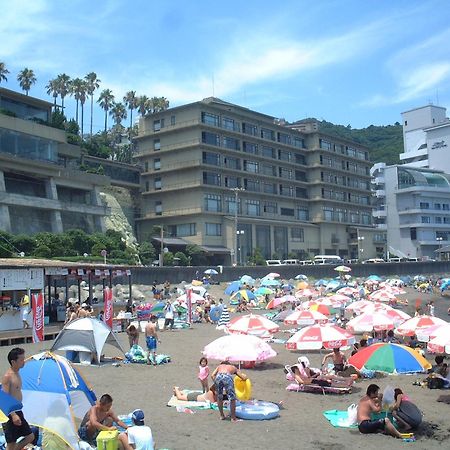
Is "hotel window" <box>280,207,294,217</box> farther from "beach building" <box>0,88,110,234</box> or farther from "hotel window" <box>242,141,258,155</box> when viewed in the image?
"beach building" <box>0,88,110,234</box>

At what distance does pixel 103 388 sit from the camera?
13375 millimetres

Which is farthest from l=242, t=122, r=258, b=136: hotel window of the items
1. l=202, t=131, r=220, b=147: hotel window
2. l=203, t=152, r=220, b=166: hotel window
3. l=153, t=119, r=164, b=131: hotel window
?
l=153, t=119, r=164, b=131: hotel window

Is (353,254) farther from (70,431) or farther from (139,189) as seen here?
(70,431)

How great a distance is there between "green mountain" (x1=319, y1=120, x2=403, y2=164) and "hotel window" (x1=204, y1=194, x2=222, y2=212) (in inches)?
2593

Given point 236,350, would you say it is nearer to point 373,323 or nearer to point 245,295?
point 373,323

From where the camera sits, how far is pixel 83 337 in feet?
52.9

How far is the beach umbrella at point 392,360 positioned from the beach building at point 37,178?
3847 centimetres

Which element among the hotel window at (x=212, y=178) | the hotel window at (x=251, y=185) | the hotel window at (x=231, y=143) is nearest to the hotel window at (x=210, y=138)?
the hotel window at (x=231, y=143)

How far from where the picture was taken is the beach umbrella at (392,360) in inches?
493

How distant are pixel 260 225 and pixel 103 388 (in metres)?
61.7

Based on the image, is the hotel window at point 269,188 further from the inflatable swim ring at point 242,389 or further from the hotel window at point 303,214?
the inflatable swim ring at point 242,389

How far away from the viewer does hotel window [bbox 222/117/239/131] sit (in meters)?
72.7

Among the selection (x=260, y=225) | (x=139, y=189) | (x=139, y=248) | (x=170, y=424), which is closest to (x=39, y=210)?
(x=139, y=248)

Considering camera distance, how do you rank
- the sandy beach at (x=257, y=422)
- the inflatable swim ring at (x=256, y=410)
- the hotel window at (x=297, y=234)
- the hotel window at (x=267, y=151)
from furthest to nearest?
the hotel window at (x=297, y=234) < the hotel window at (x=267, y=151) < the inflatable swim ring at (x=256, y=410) < the sandy beach at (x=257, y=422)
